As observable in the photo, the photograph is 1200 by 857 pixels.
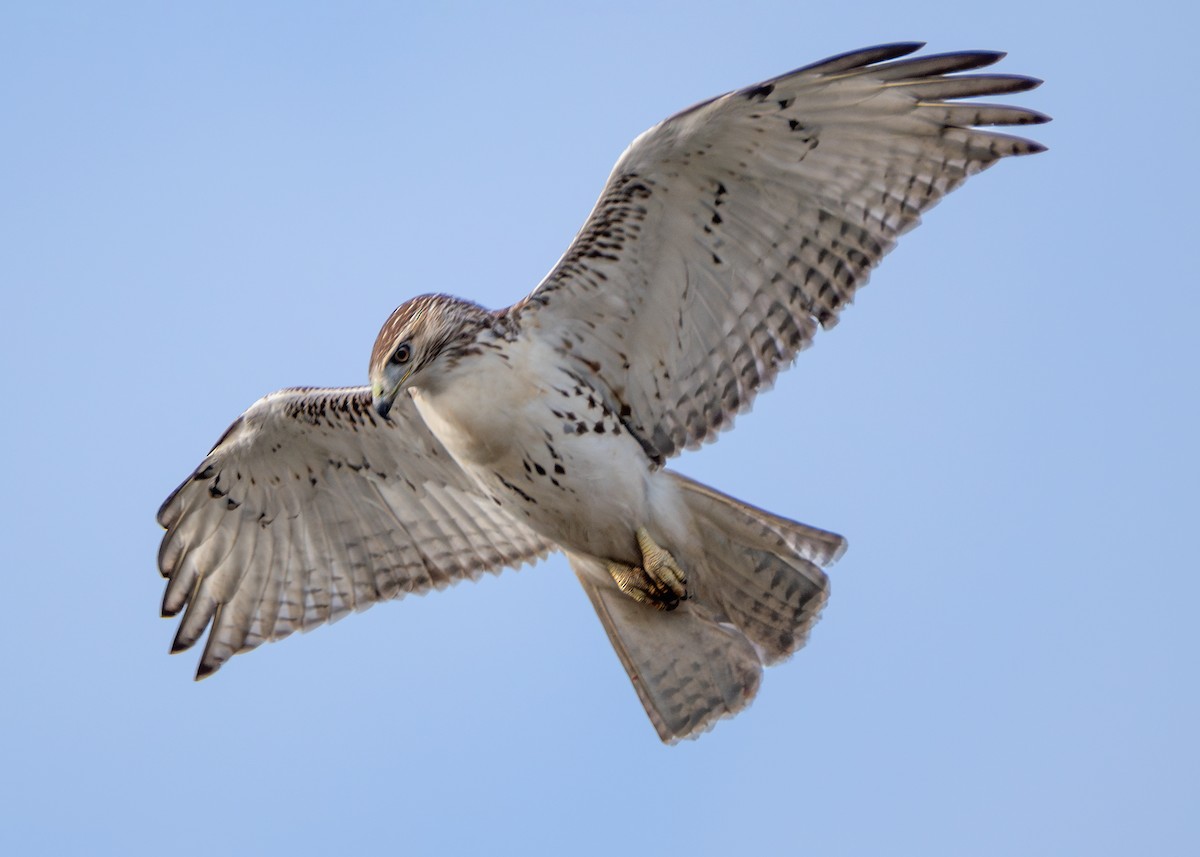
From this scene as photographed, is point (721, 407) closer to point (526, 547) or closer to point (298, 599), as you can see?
point (526, 547)

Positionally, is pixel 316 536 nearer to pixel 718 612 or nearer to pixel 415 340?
pixel 415 340

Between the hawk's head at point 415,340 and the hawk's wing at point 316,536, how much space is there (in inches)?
51.4

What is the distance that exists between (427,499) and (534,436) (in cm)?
174

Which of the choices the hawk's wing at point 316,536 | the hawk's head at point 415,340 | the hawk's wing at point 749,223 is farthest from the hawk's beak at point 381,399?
the hawk's wing at point 316,536

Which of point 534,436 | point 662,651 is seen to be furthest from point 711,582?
point 534,436

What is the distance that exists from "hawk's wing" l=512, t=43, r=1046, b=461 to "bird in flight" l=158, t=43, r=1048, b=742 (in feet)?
0.03

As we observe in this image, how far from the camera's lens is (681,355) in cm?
911

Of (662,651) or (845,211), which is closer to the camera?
(845,211)

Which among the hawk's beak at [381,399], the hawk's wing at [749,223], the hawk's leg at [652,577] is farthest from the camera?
the hawk's leg at [652,577]

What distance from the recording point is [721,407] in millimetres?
9117

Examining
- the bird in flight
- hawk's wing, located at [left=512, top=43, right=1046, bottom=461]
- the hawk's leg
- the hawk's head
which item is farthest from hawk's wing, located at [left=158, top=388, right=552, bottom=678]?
hawk's wing, located at [left=512, top=43, right=1046, bottom=461]

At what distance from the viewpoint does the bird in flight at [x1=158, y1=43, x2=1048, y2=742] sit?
844cm

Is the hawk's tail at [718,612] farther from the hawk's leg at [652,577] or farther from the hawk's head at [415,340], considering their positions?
the hawk's head at [415,340]

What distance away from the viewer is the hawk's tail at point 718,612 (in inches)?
355
